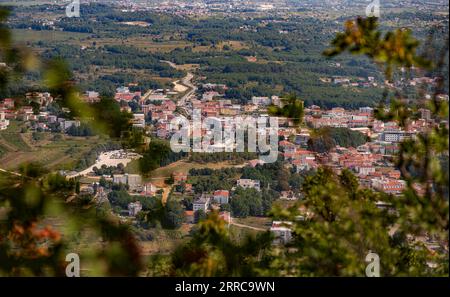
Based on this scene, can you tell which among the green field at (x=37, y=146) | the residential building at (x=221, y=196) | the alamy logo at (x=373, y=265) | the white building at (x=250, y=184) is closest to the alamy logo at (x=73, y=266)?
the alamy logo at (x=373, y=265)

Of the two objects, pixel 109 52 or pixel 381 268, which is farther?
pixel 109 52

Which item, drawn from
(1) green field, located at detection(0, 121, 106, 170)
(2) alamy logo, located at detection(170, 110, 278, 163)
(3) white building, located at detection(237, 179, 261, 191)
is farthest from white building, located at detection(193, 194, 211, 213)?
(2) alamy logo, located at detection(170, 110, 278, 163)

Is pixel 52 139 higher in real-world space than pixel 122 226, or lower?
lower

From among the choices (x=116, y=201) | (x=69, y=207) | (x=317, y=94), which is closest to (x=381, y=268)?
(x=69, y=207)

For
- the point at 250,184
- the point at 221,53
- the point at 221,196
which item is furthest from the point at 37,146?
the point at 221,53

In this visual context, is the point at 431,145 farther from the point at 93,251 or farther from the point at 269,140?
the point at 269,140

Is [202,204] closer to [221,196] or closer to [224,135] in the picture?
[221,196]

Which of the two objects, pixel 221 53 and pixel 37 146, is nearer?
pixel 37 146
